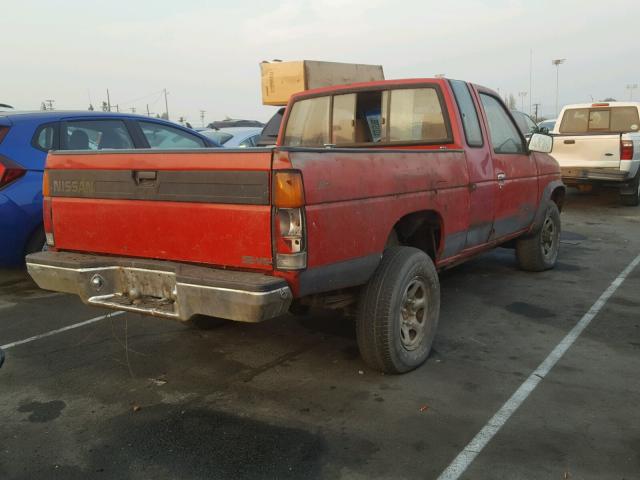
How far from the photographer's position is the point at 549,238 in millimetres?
6395

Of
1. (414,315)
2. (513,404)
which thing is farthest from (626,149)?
(513,404)

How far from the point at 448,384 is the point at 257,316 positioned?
1.38 metres

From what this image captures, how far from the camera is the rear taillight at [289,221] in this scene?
2.83m

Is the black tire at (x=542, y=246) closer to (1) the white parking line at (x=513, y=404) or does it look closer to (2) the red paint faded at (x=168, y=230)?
(1) the white parking line at (x=513, y=404)

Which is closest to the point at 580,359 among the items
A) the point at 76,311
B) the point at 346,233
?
the point at 346,233

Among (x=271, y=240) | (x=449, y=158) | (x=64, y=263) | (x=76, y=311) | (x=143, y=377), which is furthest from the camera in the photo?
(x=76, y=311)

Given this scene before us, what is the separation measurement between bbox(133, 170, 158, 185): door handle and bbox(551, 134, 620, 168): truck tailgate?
Answer: 9.12 m

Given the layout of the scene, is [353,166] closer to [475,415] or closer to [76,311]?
[475,415]

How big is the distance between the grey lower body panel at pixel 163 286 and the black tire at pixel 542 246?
12.8 feet

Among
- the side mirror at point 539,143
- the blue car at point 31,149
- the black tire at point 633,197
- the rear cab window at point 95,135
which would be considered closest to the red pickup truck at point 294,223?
the side mirror at point 539,143

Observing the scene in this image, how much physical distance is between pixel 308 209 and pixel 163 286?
0.94 meters

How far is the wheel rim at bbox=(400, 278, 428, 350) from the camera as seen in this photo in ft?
12.3

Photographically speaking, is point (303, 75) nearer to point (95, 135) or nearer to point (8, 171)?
point (95, 135)

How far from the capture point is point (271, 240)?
2.92 m
